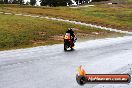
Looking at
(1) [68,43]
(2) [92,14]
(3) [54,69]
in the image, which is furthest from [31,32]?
(2) [92,14]

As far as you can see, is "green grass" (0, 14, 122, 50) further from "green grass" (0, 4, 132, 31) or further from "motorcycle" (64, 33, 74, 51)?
"green grass" (0, 4, 132, 31)

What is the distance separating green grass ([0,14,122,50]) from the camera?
37.1 meters

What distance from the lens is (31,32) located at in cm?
4372

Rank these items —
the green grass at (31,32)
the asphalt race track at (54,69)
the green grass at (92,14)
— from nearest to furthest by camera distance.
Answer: the asphalt race track at (54,69) → the green grass at (31,32) → the green grass at (92,14)

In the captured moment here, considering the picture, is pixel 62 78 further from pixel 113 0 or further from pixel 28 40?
pixel 113 0

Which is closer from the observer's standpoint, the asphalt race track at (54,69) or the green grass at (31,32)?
the asphalt race track at (54,69)

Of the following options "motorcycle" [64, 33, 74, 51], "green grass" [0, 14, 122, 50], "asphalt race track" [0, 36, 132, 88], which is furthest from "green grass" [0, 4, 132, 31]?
"asphalt race track" [0, 36, 132, 88]

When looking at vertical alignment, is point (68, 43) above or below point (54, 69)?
below

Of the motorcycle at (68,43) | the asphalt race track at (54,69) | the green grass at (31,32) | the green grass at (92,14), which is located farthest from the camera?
the green grass at (92,14)

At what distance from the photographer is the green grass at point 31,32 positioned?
37.1 m

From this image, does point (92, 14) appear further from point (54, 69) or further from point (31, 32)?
point (54, 69)

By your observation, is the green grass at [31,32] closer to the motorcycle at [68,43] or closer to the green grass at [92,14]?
the motorcycle at [68,43]

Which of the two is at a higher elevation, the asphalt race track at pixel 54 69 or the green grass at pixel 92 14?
the asphalt race track at pixel 54 69

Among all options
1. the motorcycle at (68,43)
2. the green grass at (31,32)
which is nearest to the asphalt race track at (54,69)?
the motorcycle at (68,43)
